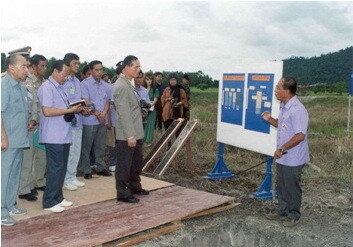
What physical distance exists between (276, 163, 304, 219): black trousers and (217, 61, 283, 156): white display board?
3.24ft

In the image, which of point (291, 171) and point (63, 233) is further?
point (291, 171)

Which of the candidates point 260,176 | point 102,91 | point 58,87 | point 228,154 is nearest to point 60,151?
point 58,87

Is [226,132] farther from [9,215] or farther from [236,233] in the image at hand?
[9,215]

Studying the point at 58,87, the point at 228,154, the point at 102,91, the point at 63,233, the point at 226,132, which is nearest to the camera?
the point at 63,233

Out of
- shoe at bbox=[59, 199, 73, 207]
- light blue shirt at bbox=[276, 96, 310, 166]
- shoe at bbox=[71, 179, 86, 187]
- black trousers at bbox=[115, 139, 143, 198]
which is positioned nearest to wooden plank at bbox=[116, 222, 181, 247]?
black trousers at bbox=[115, 139, 143, 198]

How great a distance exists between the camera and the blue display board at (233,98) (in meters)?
6.94

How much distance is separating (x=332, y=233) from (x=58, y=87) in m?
3.73

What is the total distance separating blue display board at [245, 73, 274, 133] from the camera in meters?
6.23

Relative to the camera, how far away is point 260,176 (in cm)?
773

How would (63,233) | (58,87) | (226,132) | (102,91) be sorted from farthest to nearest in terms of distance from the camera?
(226,132)
(102,91)
(58,87)
(63,233)

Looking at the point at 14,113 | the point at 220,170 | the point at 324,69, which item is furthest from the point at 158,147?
the point at 324,69

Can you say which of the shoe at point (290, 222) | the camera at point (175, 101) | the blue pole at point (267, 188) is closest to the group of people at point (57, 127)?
the blue pole at point (267, 188)

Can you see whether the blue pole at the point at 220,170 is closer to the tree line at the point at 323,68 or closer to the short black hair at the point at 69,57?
the short black hair at the point at 69,57

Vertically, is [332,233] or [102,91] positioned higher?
[102,91]
